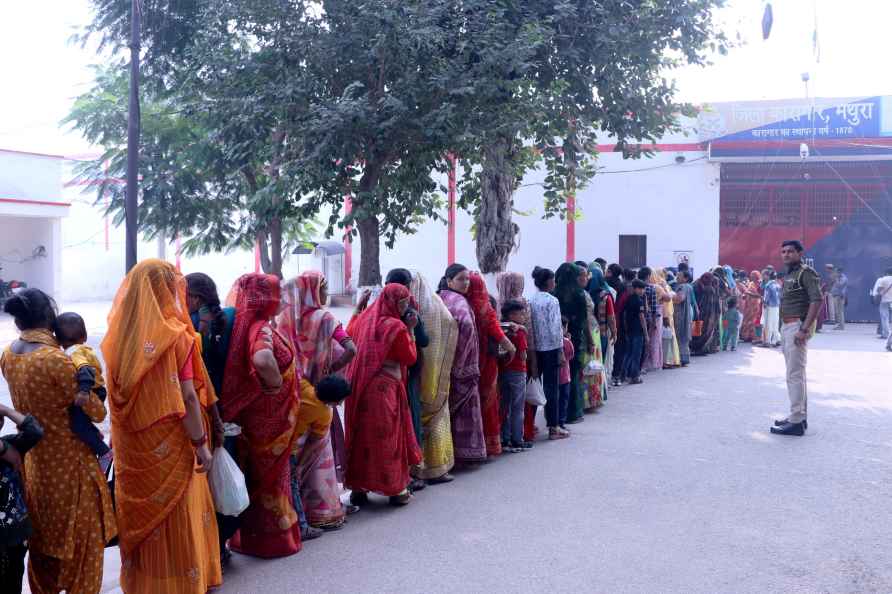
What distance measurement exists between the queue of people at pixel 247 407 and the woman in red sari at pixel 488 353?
1cm

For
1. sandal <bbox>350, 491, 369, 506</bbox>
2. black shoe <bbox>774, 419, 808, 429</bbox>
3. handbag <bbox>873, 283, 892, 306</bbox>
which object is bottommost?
sandal <bbox>350, 491, 369, 506</bbox>

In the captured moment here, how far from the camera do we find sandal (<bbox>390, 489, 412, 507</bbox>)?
591 cm

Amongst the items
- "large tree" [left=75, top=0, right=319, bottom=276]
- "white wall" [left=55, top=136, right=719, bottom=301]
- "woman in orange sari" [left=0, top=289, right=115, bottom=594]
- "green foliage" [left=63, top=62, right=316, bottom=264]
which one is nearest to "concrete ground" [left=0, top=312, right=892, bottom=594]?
"woman in orange sari" [left=0, top=289, right=115, bottom=594]

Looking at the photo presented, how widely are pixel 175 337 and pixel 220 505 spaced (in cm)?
100

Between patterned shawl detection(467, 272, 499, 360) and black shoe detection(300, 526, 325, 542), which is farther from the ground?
patterned shawl detection(467, 272, 499, 360)

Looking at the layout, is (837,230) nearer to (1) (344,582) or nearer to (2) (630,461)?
(2) (630,461)

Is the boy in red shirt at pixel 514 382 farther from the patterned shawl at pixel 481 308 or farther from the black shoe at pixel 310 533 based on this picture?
the black shoe at pixel 310 533

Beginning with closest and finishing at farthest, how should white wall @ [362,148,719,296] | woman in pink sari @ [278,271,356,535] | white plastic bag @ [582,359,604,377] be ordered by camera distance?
woman in pink sari @ [278,271,356,535], white plastic bag @ [582,359,604,377], white wall @ [362,148,719,296]

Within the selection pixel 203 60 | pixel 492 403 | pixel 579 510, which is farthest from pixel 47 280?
pixel 579 510

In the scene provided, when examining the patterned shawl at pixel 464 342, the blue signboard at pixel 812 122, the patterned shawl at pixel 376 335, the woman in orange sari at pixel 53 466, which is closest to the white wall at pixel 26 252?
the blue signboard at pixel 812 122

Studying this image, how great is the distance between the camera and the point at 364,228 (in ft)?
36.8

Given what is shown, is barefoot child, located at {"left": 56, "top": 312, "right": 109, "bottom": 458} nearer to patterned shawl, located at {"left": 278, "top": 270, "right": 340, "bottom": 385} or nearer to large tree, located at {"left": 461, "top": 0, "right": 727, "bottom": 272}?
patterned shawl, located at {"left": 278, "top": 270, "right": 340, "bottom": 385}

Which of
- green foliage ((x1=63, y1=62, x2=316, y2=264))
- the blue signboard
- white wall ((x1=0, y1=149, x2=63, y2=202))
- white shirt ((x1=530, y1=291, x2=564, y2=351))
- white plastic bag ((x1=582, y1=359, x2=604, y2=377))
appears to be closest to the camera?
white shirt ((x1=530, y1=291, x2=564, y2=351))

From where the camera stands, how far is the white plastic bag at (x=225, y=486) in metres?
4.28
